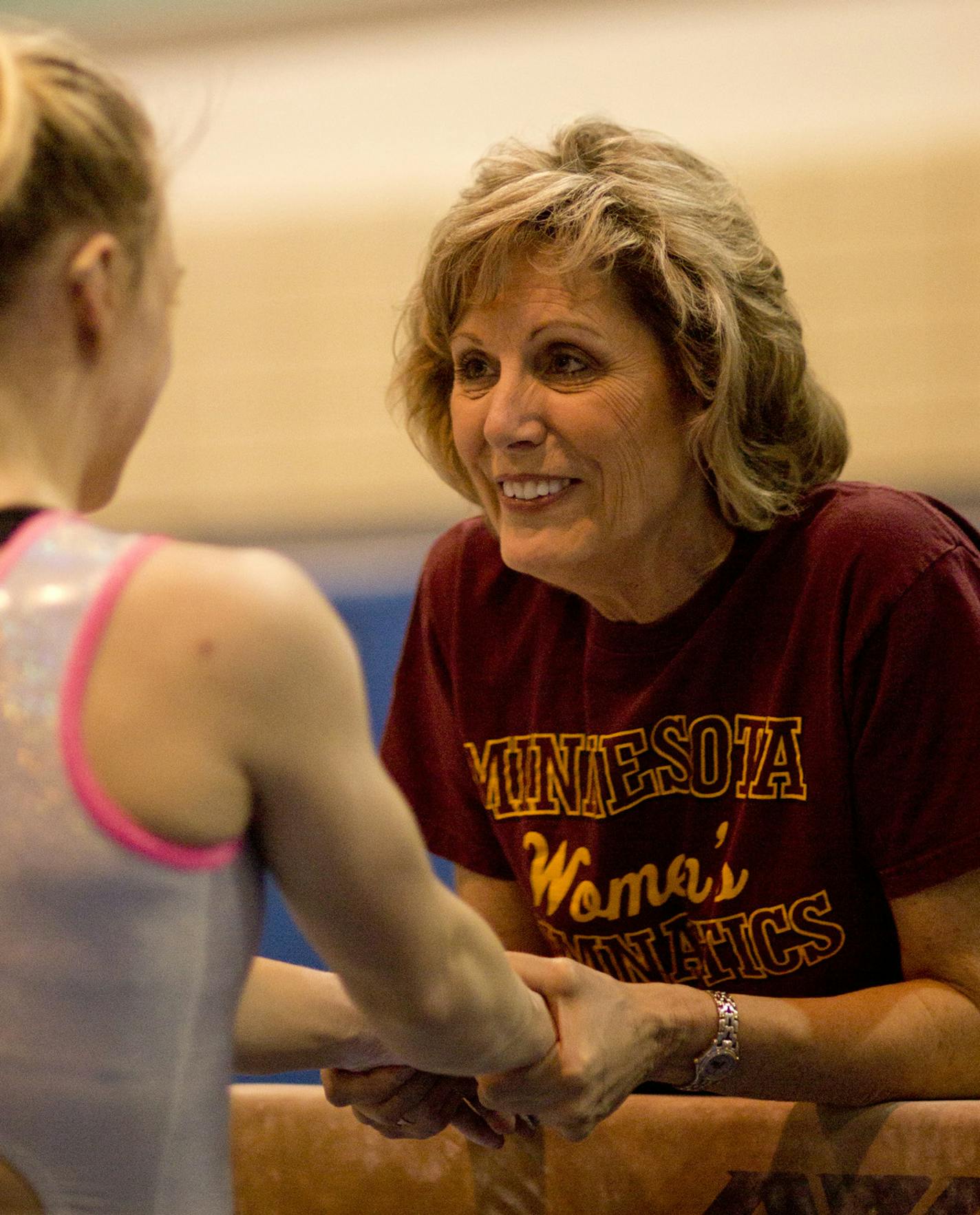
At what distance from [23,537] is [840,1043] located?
3.02 feet

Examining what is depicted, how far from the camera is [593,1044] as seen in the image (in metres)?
1.26

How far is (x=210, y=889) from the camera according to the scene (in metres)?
0.84

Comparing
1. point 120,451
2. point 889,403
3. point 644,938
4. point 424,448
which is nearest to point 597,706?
point 644,938

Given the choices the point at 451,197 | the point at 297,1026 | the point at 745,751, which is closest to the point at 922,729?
the point at 745,751

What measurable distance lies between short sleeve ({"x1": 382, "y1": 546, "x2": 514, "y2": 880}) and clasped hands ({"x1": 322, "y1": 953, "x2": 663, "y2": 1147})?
330mm

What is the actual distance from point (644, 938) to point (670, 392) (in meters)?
0.58

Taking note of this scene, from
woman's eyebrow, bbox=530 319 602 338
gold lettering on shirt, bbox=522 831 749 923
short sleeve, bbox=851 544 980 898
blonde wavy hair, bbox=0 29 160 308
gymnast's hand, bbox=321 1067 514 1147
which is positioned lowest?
gymnast's hand, bbox=321 1067 514 1147

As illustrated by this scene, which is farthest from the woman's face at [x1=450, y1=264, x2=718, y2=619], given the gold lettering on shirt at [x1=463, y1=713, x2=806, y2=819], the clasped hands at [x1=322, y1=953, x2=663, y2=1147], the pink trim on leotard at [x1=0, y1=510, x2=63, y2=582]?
the pink trim on leotard at [x1=0, y1=510, x2=63, y2=582]

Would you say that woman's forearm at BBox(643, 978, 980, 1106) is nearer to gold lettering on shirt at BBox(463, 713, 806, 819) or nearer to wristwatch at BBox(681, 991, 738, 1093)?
wristwatch at BBox(681, 991, 738, 1093)

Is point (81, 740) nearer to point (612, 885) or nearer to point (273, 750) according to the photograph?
point (273, 750)

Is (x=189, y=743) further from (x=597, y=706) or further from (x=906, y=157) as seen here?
(x=906, y=157)

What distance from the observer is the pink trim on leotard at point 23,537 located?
32.1 inches

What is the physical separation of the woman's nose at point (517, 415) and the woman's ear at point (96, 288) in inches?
26.8

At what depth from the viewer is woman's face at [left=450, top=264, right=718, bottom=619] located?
4.94ft
